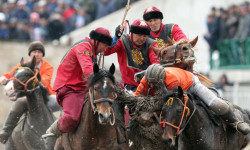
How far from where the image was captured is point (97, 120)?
824 cm

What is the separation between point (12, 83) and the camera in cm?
1080

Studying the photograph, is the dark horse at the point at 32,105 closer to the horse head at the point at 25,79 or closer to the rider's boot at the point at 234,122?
the horse head at the point at 25,79

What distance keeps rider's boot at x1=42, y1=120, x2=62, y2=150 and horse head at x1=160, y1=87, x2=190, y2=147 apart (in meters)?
2.04

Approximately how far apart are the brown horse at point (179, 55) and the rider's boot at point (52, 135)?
1.87 m

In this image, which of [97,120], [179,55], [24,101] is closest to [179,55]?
[179,55]

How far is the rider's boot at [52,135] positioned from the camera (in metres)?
8.89

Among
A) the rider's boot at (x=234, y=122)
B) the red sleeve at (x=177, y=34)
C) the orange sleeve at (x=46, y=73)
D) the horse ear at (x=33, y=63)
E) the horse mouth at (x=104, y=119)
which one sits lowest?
the rider's boot at (x=234, y=122)

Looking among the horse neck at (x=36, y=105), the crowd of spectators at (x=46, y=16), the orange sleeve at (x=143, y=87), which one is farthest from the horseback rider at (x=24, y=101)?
the crowd of spectators at (x=46, y=16)

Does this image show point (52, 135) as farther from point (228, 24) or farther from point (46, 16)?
point (46, 16)

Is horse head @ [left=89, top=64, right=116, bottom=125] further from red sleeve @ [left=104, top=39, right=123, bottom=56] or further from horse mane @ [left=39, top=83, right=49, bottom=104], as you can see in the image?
horse mane @ [left=39, top=83, right=49, bottom=104]

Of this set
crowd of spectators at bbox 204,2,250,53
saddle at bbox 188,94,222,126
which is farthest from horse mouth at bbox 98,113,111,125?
crowd of spectators at bbox 204,2,250,53

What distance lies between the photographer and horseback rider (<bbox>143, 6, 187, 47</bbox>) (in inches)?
378

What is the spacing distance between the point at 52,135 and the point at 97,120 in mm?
1114

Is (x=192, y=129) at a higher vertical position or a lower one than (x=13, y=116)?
higher
